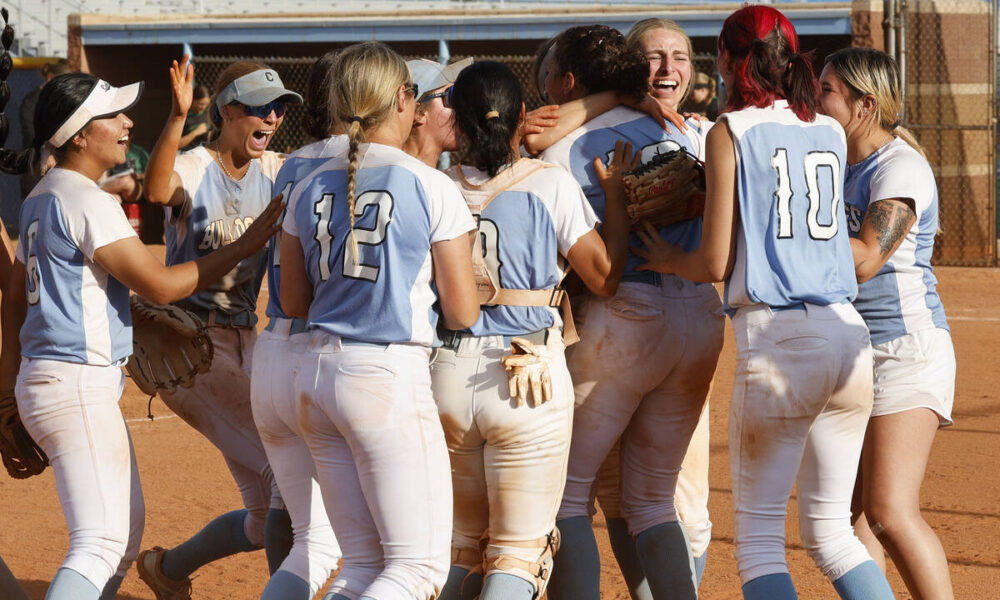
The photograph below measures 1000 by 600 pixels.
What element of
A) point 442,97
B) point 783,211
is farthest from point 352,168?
point 783,211

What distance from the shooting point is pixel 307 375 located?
9.93 ft

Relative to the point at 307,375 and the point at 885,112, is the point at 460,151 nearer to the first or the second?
the point at 307,375

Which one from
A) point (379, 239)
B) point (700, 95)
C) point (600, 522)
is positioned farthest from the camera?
point (700, 95)

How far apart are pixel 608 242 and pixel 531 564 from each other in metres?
Answer: 1.02

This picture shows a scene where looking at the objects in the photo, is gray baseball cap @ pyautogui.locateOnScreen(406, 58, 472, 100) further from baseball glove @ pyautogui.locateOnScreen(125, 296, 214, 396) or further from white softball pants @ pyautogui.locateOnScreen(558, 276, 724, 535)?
baseball glove @ pyautogui.locateOnScreen(125, 296, 214, 396)

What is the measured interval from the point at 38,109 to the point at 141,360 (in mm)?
1028

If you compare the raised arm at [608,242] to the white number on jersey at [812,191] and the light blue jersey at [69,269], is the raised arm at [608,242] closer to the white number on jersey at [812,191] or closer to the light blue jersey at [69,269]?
the white number on jersey at [812,191]

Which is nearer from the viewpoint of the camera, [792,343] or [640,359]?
[792,343]

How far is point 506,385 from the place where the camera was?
3.23 m

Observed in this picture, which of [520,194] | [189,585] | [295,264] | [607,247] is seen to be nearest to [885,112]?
[607,247]

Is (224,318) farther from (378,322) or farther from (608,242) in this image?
(608,242)

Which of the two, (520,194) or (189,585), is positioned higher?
(520,194)

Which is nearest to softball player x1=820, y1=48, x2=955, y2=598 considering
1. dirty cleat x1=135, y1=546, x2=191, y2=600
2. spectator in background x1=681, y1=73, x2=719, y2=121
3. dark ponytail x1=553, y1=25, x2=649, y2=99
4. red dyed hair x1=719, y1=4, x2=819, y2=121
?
red dyed hair x1=719, y1=4, x2=819, y2=121

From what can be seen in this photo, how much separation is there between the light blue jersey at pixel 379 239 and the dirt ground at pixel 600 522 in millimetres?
1154
